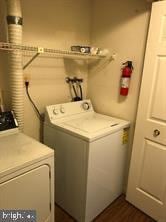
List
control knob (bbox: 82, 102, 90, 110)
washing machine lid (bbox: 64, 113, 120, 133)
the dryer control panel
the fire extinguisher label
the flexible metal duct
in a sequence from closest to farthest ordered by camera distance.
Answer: the flexible metal duct, the dryer control panel, washing machine lid (bbox: 64, 113, 120, 133), the fire extinguisher label, control knob (bbox: 82, 102, 90, 110)

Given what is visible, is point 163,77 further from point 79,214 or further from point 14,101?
point 79,214

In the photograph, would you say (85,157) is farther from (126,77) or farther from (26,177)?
(126,77)

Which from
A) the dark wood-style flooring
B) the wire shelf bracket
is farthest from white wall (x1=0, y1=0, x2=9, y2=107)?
the dark wood-style flooring

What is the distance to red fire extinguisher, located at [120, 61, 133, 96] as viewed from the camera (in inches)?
76.8

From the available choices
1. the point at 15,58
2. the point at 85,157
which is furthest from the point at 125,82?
the point at 15,58

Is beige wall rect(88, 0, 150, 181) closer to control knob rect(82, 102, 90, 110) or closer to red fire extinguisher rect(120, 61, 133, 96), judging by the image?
red fire extinguisher rect(120, 61, 133, 96)

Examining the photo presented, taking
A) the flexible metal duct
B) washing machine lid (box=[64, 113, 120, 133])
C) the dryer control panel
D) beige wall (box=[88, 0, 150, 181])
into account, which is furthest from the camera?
beige wall (box=[88, 0, 150, 181])

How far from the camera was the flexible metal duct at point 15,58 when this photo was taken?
4.74 feet

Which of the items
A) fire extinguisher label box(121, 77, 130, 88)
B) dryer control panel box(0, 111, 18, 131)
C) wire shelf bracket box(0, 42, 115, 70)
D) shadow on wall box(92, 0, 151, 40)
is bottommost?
dryer control panel box(0, 111, 18, 131)

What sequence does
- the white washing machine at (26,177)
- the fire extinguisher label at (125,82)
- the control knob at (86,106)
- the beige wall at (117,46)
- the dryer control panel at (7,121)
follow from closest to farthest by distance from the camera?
the white washing machine at (26,177) → the dryer control panel at (7,121) → the beige wall at (117,46) → the fire extinguisher label at (125,82) → the control knob at (86,106)

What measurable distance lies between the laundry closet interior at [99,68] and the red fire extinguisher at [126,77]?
1 centimetres

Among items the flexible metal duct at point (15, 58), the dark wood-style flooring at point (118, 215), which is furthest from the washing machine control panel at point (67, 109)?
the dark wood-style flooring at point (118, 215)

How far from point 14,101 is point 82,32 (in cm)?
126

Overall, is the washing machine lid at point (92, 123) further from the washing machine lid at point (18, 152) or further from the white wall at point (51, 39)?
the washing machine lid at point (18, 152)
